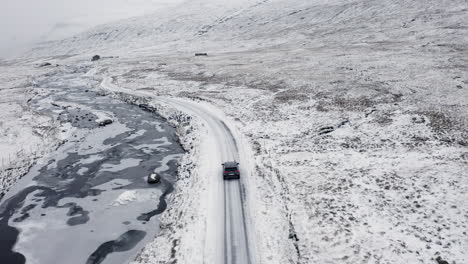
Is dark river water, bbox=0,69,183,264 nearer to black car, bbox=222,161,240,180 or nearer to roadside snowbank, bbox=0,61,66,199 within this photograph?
roadside snowbank, bbox=0,61,66,199

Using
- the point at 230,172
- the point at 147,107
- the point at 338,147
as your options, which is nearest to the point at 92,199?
the point at 230,172

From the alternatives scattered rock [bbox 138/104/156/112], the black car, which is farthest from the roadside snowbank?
the black car

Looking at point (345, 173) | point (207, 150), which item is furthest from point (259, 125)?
point (345, 173)

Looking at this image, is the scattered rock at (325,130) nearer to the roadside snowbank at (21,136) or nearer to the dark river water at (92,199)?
the dark river water at (92,199)

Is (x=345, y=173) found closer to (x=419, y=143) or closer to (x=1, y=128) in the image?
(x=419, y=143)

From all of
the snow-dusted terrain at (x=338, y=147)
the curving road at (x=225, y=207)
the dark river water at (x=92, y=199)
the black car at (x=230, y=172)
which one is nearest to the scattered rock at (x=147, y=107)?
the snow-dusted terrain at (x=338, y=147)

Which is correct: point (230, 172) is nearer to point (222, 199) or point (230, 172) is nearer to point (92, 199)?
point (222, 199)
